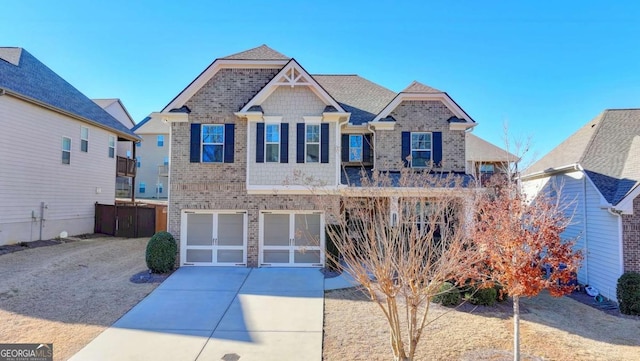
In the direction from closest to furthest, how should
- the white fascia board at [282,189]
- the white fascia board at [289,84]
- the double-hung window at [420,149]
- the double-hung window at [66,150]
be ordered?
the white fascia board at [282,189], the white fascia board at [289,84], the double-hung window at [420,149], the double-hung window at [66,150]

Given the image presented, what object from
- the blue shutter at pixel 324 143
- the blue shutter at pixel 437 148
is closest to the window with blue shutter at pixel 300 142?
the blue shutter at pixel 324 143

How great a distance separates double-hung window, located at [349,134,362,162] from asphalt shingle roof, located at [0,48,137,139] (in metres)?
14.5

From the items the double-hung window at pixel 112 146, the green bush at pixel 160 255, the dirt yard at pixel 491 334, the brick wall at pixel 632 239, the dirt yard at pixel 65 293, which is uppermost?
the double-hung window at pixel 112 146

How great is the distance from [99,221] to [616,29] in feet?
89.4

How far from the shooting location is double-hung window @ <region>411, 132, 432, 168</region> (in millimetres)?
14211

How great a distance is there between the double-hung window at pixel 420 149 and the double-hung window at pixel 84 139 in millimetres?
17714

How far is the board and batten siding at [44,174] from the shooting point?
14.1m

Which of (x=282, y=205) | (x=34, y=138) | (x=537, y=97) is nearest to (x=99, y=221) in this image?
(x=34, y=138)

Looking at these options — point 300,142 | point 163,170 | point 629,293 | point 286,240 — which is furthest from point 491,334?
point 163,170

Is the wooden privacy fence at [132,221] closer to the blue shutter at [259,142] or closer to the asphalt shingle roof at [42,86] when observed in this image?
the asphalt shingle roof at [42,86]

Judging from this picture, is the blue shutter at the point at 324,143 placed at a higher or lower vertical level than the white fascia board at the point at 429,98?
lower

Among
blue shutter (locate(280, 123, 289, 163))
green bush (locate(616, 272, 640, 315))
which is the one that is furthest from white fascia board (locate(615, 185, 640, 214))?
blue shutter (locate(280, 123, 289, 163))

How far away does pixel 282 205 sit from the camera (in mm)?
12945

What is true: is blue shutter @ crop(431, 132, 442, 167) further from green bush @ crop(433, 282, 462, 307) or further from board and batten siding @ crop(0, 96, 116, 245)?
board and batten siding @ crop(0, 96, 116, 245)
